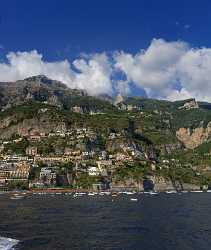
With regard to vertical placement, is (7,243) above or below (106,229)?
below

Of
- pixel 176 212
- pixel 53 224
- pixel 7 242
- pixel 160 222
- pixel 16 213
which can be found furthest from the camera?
pixel 176 212

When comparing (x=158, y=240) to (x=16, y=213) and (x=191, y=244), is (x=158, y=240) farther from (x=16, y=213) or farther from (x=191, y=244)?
(x=16, y=213)

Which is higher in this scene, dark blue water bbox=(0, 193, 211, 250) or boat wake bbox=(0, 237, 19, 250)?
dark blue water bbox=(0, 193, 211, 250)

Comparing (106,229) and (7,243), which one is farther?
(106,229)

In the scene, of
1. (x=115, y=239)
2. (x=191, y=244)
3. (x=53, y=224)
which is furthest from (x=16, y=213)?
(x=191, y=244)

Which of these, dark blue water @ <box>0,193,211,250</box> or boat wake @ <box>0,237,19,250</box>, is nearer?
boat wake @ <box>0,237,19,250</box>

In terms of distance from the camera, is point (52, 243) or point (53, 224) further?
point (53, 224)

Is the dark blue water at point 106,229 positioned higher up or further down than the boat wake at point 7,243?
higher up

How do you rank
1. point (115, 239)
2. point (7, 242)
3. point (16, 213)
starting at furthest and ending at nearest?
1. point (16, 213)
2. point (115, 239)
3. point (7, 242)
